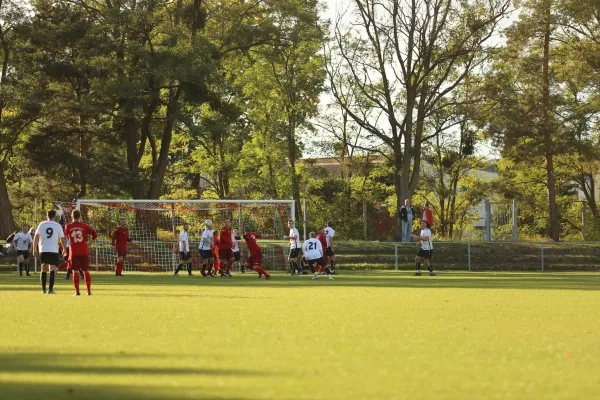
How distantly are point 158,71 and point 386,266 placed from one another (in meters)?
13.2

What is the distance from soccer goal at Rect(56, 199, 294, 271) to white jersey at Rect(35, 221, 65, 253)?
16.1 m

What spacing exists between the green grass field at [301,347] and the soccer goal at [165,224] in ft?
62.4

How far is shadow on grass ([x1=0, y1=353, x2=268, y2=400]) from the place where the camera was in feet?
26.1

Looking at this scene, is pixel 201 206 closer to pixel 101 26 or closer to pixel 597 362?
pixel 101 26

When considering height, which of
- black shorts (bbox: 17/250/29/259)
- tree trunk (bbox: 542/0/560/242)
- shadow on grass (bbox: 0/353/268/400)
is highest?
tree trunk (bbox: 542/0/560/242)

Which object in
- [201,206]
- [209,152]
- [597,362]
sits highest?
[209,152]

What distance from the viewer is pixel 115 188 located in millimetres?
46812

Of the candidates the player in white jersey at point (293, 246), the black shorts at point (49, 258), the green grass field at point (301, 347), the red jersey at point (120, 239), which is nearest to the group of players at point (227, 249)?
the player in white jersey at point (293, 246)

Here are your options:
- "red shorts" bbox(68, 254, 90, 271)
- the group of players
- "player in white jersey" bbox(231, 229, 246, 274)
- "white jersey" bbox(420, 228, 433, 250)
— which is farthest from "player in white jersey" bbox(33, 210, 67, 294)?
"white jersey" bbox(420, 228, 433, 250)

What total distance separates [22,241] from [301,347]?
2565 cm

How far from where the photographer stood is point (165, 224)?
42.4m

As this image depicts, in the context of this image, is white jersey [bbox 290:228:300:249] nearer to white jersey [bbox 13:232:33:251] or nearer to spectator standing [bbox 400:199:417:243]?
spectator standing [bbox 400:199:417:243]

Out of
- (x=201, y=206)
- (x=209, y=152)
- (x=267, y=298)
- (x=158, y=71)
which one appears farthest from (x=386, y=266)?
(x=209, y=152)

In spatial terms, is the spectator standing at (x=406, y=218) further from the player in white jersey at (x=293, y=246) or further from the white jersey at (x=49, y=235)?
the white jersey at (x=49, y=235)
